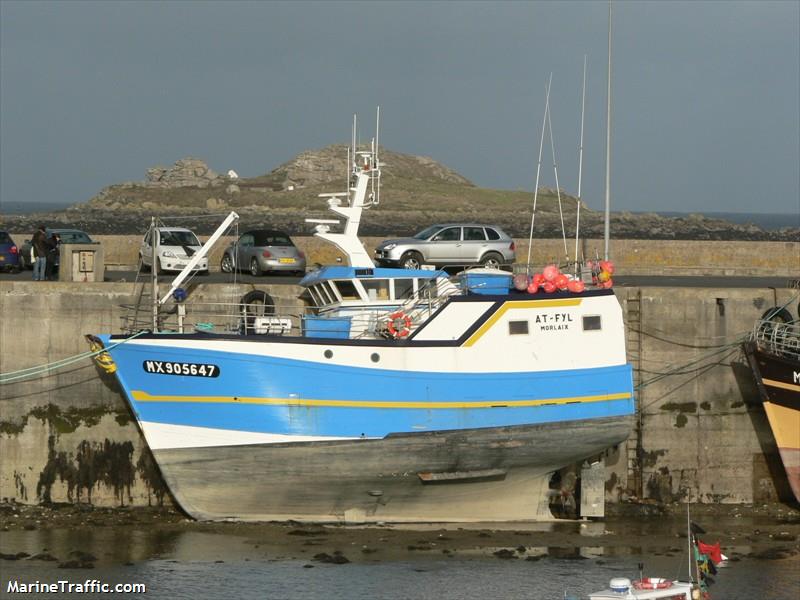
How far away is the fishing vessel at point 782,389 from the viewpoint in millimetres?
23562

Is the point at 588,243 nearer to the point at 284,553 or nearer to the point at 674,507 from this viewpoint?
the point at 674,507

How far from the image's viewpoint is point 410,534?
2266 centimetres

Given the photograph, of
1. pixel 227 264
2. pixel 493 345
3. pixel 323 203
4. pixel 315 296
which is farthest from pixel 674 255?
pixel 323 203

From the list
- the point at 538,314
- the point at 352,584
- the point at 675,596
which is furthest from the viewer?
the point at 538,314

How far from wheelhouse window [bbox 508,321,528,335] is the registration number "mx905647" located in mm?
5336

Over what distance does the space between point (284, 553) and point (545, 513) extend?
5.46 m

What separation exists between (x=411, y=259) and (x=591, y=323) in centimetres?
940

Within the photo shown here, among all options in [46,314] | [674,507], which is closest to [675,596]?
[674,507]

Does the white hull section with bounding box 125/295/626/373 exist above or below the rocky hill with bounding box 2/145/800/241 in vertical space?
below

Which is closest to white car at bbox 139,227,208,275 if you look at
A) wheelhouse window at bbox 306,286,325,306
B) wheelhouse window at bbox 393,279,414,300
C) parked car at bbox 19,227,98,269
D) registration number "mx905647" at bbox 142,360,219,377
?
parked car at bbox 19,227,98,269

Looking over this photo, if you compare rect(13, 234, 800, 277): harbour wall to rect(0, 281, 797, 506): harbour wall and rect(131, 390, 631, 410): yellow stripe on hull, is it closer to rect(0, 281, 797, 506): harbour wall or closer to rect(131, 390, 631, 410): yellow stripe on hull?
rect(0, 281, 797, 506): harbour wall

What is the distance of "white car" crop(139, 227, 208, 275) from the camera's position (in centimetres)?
3173

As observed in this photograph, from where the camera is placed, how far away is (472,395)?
885 inches

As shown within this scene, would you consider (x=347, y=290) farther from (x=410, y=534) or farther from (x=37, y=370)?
(x=37, y=370)
